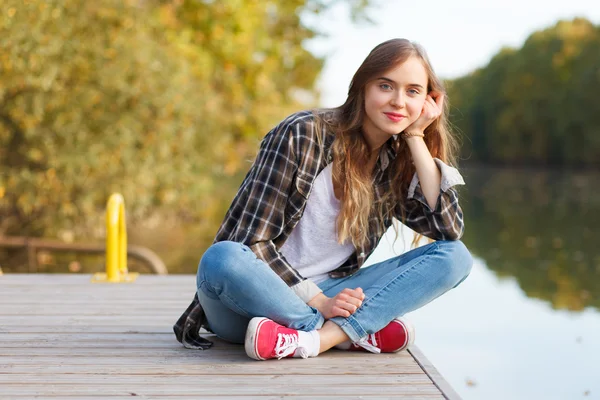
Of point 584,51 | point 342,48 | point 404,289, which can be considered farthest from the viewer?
point 584,51

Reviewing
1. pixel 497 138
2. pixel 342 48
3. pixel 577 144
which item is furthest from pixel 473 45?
pixel 342 48

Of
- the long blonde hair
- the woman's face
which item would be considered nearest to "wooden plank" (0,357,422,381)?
the long blonde hair

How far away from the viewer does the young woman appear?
116 inches

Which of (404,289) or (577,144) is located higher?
(404,289)

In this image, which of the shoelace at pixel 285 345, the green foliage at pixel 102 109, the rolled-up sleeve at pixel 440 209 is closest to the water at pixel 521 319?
the rolled-up sleeve at pixel 440 209

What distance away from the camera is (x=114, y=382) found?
2.73m

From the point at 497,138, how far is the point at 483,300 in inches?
1730

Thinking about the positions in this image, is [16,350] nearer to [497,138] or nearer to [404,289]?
[404,289]

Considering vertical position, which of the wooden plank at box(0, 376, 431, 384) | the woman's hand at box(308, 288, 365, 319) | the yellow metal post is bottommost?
the yellow metal post

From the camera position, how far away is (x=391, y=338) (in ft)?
10.5

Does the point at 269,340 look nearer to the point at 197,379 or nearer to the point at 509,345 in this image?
the point at 197,379

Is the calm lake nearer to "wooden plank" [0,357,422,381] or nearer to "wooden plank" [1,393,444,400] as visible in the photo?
"wooden plank" [0,357,422,381]

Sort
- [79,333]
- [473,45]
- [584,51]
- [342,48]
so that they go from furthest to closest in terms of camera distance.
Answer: [473,45], [584,51], [342,48], [79,333]

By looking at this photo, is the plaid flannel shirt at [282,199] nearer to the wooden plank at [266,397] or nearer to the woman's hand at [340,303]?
the woman's hand at [340,303]
